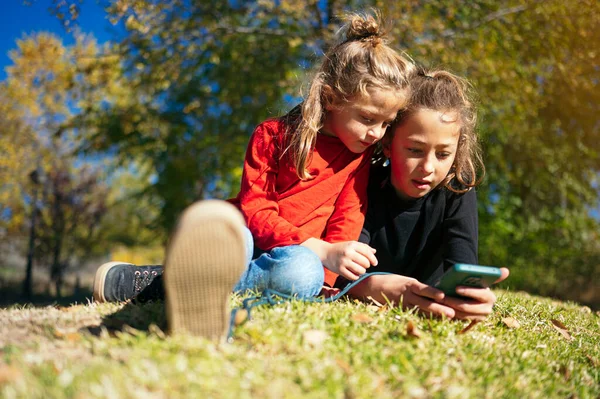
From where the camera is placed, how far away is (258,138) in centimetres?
303

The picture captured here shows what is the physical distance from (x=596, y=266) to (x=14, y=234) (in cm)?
1213

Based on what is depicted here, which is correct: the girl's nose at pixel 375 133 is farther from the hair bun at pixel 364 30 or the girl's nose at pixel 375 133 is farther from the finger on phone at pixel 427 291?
the finger on phone at pixel 427 291

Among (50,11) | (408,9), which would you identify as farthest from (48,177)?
(408,9)

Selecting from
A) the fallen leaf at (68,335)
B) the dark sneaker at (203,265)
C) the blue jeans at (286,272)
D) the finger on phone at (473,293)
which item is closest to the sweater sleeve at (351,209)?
the blue jeans at (286,272)

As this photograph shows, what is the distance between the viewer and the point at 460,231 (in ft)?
9.53

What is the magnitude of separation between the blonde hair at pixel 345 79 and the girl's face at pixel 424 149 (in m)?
0.20

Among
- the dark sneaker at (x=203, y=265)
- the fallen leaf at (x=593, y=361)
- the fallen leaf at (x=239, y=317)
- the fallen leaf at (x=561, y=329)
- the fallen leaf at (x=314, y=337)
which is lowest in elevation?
the fallen leaf at (x=561, y=329)

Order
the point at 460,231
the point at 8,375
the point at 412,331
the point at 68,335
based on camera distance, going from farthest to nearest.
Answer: the point at 460,231 < the point at 412,331 < the point at 68,335 < the point at 8,375

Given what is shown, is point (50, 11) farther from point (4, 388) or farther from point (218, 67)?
point (4, 388)

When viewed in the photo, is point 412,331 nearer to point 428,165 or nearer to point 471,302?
point 471,302

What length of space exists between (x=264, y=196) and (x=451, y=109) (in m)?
1.17

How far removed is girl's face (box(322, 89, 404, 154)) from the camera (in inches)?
115

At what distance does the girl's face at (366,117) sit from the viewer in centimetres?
293

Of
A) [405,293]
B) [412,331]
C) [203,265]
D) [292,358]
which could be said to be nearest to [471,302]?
[405,293]
